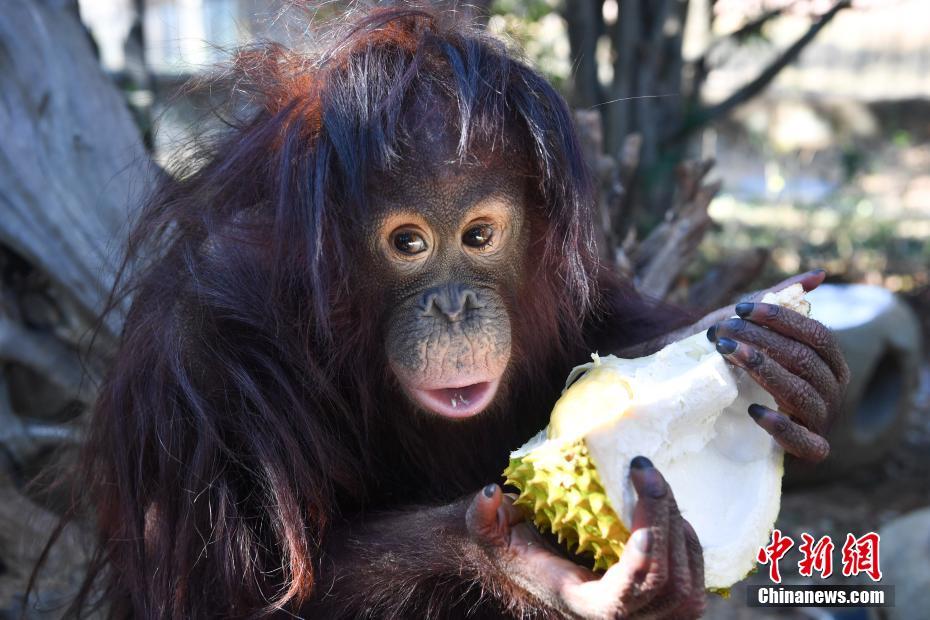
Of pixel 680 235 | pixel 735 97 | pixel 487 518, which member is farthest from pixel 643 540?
pixel 735 97

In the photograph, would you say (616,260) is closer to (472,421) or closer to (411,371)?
(472,421)

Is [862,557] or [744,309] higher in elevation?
[744,309]

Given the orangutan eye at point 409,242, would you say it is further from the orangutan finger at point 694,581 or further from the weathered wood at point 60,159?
the weathered wood at point 60,159

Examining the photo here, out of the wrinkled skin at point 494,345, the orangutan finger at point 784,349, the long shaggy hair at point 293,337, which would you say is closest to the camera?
the wrinkled skin at point 494,345

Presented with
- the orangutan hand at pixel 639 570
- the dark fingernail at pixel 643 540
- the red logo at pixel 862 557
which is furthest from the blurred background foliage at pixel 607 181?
the dark fingernail at pixel 643 540

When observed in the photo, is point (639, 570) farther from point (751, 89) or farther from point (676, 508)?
point (751, 89)

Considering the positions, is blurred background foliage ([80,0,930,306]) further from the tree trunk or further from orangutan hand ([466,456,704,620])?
orangutan hand ([466,456,704,620])

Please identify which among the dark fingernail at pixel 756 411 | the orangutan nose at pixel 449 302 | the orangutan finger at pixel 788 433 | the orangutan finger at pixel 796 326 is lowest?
the orangutan finger at pixel 788 433
